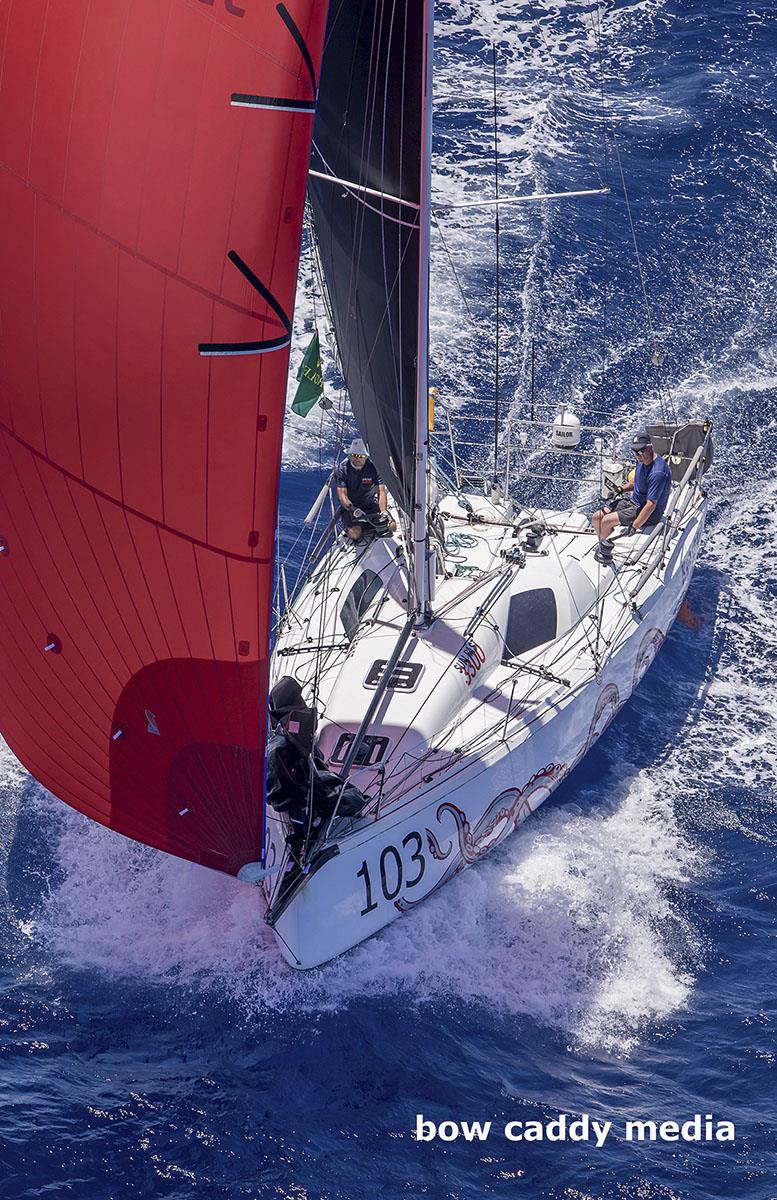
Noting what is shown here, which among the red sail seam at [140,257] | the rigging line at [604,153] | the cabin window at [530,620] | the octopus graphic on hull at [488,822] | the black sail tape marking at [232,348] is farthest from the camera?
the rigging line at [604,153]

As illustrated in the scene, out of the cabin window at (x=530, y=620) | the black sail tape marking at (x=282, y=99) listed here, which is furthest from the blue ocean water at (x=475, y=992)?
the black sail tape marking at (x=282, y=99)

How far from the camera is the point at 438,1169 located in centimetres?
1023

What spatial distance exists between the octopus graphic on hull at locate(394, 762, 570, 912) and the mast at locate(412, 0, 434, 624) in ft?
6.56

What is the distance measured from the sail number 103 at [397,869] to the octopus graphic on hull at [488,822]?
0.48 ft

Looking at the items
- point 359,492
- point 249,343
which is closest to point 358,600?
point 359,492

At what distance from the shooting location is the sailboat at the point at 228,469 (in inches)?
328

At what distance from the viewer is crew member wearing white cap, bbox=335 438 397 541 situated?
1471 cm

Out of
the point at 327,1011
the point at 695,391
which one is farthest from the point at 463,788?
the point at 695,391

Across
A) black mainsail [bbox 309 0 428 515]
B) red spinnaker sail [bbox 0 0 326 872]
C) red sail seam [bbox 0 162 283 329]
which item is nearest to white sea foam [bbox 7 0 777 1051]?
red spinnaker sail [bbox 0 0 326 872]

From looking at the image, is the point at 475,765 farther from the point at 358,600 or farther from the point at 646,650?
the point at 646,650

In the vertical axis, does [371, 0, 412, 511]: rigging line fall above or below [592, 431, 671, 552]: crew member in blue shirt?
above

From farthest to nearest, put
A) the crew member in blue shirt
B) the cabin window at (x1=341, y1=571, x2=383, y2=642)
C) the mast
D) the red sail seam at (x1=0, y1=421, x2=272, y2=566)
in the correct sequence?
the crew member in blue shirt, the cabin window at (x1=341, y1=571, x2=383, y2=642), the mast, the red sail seam at (x1=0, y1=421, x2=272, y2=566)

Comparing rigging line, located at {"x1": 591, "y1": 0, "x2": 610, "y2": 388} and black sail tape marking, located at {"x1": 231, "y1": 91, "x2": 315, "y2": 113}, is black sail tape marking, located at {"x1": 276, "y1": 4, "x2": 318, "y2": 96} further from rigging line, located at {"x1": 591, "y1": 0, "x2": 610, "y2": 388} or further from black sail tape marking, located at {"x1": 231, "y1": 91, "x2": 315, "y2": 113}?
rigging line, located at {"x1": 591, "y1": 0, "x2": 610, "y2": 388}

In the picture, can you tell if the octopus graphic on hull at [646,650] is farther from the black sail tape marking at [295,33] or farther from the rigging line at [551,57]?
the rigging line at [551,57]
